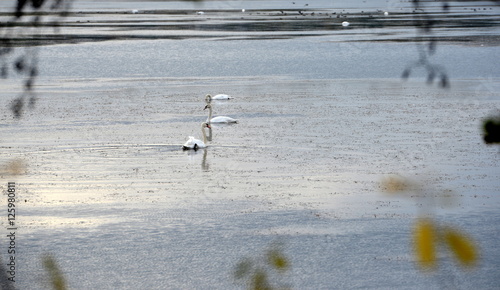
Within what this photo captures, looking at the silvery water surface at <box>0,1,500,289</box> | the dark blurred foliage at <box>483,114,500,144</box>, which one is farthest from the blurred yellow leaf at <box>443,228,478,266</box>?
the silvery water surface at <box>0,1,500,289</box>

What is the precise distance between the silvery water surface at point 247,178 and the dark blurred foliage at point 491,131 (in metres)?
0.30

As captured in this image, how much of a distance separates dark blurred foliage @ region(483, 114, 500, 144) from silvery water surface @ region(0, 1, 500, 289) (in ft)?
0.97

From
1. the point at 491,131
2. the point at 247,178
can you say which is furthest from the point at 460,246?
the point at 247,178

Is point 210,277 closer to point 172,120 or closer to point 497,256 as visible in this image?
point 497,256

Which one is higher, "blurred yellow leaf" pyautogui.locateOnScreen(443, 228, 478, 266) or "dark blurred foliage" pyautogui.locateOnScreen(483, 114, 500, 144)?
"dark blurred foliage" pyautogui.locateOnScreen(483, 114, 500, 144)

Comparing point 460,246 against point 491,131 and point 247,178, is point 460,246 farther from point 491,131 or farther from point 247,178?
point 247,178

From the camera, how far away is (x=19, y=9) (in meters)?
1.50

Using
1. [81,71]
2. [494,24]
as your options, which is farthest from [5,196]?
[494,24]

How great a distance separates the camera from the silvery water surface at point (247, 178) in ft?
35.4

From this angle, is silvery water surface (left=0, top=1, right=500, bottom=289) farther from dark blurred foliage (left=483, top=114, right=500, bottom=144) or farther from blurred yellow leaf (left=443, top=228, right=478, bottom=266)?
blurred yellow leaf (left=443, top=228, right=478, bottom=266)

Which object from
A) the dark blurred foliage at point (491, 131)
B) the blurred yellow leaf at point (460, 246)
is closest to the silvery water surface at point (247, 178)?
the dark blurred foliage at point (491, 131)

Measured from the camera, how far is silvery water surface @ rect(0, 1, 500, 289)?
10797 mm

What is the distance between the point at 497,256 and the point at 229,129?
11.4 metres

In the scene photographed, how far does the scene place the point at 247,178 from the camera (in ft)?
51.2
